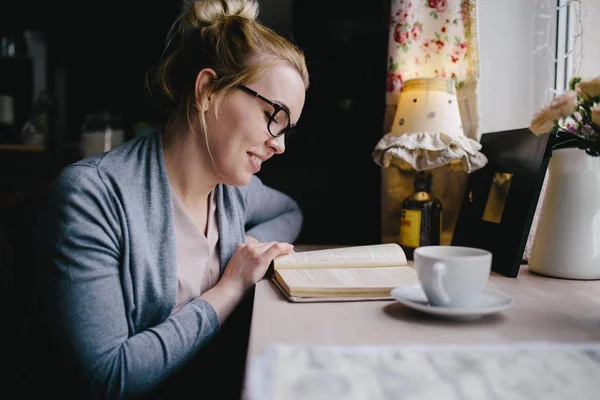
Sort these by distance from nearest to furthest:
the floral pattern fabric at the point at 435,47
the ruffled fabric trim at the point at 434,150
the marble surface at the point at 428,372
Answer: the marble surface at the point at 428,372 → the ruffled fabric trim at the point at 434,150 → the floral pattern fabric at the point at 435,47

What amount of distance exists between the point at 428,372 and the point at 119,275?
22.5 inches

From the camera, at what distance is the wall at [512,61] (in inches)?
59.5

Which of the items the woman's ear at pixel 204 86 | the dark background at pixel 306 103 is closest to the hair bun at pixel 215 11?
the woman's ear at pixel 204 86

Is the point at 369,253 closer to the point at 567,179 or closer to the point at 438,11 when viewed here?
the point at 567,179

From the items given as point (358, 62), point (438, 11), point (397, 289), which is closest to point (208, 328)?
point (397, 289)

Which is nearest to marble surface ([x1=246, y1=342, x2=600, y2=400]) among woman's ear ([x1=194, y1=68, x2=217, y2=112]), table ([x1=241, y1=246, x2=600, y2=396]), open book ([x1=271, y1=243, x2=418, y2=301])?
table ([x1=241, y1=246, x2=600, y2=396])

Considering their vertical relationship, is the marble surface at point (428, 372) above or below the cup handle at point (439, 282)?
below

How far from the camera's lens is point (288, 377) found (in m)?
0.55

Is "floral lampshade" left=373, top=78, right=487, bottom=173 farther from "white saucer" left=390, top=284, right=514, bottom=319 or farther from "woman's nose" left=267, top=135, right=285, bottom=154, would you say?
"white saucer" left=390, top=284, right=514, bottom=319

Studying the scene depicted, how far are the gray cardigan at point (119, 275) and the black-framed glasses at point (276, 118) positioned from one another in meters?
0.21

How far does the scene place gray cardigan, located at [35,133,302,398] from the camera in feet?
2.69

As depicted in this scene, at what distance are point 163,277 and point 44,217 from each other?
219 mm

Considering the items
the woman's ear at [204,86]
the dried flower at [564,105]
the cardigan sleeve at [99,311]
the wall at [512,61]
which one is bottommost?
the cardigan sleeve at [99,311]

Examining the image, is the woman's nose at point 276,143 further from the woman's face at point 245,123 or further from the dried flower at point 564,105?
the dried flower at point 564,105
